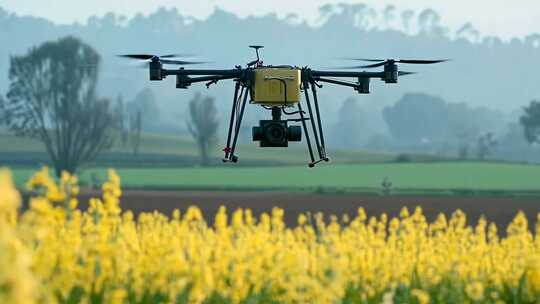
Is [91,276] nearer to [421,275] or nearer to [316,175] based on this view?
[421,275]

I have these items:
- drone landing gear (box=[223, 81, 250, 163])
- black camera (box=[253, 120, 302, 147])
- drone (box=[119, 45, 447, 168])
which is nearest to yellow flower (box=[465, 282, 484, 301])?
drone (box=[119, 45, 447, 168])

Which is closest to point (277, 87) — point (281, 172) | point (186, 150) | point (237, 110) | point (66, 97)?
point (237, 110)

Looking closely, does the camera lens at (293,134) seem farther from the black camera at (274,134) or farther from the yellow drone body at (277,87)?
the yellow drone body at (277,87)

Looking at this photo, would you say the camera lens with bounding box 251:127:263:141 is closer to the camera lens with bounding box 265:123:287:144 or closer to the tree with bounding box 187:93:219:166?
the camera lens with bounding box 265:123:287:144

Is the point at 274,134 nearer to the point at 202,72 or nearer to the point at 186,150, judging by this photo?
the point at 202,72

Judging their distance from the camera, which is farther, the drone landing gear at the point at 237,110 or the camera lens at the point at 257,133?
the camera lens at the point at 257,133

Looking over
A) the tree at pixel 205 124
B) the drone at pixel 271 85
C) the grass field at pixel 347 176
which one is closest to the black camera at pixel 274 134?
the drone at pixel 271 85

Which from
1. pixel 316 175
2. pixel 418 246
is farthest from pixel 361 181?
pixel 418 246
